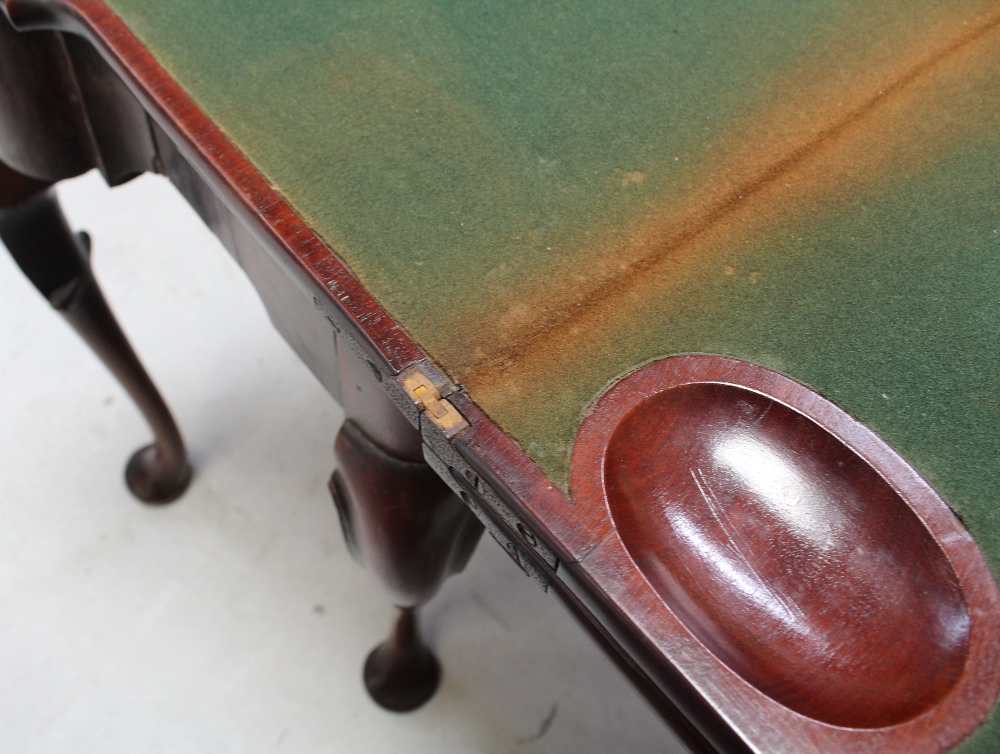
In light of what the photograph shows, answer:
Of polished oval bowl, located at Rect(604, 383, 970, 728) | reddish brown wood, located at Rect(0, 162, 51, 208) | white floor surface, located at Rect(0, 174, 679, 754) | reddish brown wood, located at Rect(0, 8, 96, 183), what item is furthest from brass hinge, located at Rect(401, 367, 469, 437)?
white floor surface, located at Rect(0, 174, 679, 754)

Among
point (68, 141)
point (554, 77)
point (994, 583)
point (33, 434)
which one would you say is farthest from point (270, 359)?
point (994, 583)

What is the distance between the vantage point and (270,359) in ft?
5.91

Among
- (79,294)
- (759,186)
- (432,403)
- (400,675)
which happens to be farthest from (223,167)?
(400,675)

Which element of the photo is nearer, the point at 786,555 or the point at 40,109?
the point at 786,555

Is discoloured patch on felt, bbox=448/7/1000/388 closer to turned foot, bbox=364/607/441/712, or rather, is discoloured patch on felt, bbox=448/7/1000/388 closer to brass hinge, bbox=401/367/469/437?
brass hinge, bbox=401/367/469/437

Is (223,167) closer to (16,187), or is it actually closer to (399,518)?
(399,518)

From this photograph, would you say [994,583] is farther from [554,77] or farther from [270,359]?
[270,359]

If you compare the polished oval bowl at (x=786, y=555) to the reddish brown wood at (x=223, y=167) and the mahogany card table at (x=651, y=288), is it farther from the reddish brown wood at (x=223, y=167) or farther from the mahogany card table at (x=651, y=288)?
the reddish brown wood at (x=223, y=167)

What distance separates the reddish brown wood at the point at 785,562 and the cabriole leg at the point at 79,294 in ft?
2.87

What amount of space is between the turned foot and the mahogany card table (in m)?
0.36

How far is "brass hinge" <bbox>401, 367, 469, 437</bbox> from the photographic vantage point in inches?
26.9

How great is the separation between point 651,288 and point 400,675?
34.5 inches

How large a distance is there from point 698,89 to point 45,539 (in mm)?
1252

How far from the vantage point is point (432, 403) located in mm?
690
